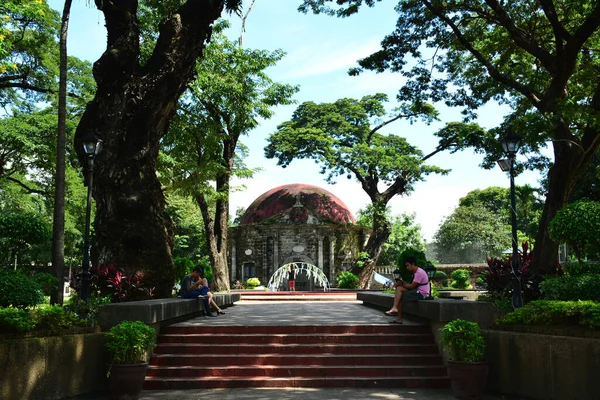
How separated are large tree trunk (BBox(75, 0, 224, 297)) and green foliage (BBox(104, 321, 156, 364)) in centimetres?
403

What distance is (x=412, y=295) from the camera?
31.9 ft

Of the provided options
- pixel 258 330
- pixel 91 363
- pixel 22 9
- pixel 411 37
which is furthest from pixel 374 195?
pixel 91 363

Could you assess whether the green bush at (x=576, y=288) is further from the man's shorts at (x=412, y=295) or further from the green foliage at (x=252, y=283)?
the green foliage at (x=252, y=283)

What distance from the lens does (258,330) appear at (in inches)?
364

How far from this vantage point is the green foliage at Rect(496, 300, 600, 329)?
21.4 feet

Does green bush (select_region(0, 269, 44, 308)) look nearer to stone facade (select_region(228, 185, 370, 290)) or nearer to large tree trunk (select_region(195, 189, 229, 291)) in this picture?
large tree trunk (select_region(195, 189, 229, 291))

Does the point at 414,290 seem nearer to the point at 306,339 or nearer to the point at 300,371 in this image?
the point at 306,339

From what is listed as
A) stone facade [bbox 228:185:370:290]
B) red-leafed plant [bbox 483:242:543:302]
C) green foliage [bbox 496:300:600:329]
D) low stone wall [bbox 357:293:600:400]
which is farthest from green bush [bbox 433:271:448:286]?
green foliage [bbox 496:300:600:329]

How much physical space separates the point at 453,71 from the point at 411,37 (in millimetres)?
2089

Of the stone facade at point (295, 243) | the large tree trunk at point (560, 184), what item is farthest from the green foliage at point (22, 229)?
the stone facade at point (295, 243)

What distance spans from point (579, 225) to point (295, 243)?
29865mm

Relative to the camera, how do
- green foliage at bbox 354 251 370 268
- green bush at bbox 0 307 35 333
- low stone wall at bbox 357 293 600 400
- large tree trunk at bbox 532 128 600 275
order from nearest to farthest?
low stone wall at bbox 357 293 600 400
green bush at bbox 0 307 35 333
large tree trunk at bbox 532 128 600 275
green foliage at bbox 354 251 370 268

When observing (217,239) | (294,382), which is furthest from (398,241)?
(294,382)

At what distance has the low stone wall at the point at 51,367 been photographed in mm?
6082
